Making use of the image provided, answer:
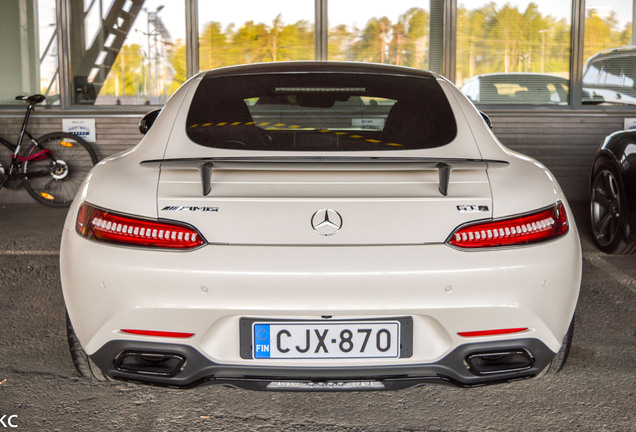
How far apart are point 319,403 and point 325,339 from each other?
0.78m

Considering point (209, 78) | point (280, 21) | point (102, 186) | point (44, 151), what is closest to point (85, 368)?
point (102, 186)

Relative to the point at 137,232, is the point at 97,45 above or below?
above

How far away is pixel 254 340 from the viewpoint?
2.31 m

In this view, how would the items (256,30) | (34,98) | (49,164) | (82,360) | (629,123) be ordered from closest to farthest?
(82,360) < (34,98) < (49,164) < (629,123) < (256,30)

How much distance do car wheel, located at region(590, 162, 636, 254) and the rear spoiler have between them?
3.04 meters

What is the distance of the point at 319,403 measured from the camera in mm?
2996

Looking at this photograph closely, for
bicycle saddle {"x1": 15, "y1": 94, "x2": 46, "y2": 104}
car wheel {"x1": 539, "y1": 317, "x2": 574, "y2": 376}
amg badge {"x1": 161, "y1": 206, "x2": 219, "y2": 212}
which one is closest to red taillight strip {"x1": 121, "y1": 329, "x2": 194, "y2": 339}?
amg badge {"x1": 161, "y1": 206, "x2": 219, "y2": 212}

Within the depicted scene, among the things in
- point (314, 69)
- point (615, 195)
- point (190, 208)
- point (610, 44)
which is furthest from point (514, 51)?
point (190, 208)

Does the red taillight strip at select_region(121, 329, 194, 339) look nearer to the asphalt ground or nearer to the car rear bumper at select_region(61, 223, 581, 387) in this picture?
the car rear bumper at select_region(61, 223, 581, 387)

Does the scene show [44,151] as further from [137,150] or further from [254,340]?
[254,340]

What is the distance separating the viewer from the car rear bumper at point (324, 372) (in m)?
2.34

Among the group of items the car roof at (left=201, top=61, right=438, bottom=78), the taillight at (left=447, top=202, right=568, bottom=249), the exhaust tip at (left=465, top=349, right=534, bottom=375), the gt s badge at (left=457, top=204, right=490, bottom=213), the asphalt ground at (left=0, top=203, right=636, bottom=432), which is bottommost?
the asphalt ground at (left=0, top=203, right=636, bottom=432)

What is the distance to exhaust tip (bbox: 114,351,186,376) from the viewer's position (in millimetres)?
2373

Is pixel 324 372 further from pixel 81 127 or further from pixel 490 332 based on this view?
pixel 81 127
